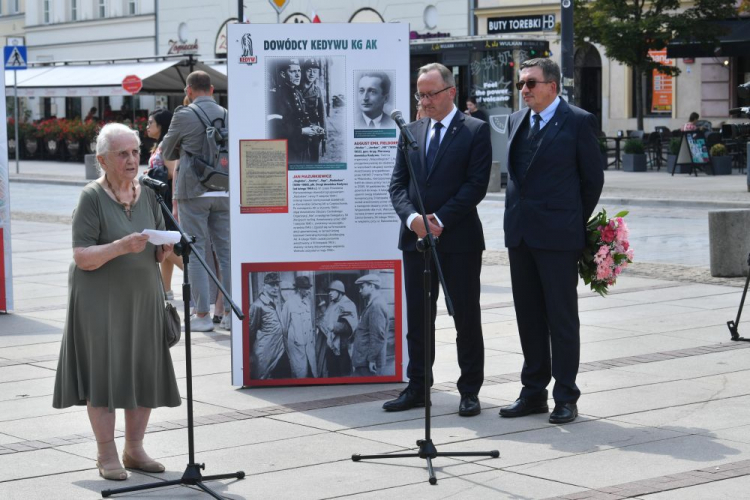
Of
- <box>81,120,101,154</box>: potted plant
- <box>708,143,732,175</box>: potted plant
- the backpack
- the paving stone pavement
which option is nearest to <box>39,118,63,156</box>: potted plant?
<box>81,120,101,154</box>: potted plant

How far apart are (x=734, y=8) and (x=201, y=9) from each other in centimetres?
2696

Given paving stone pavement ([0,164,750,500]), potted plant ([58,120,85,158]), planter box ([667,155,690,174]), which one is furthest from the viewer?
potted plant ([58,120,85,158])

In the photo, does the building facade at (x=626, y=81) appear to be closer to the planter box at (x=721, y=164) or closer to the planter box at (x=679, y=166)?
the planter box at (x=679, y=166)

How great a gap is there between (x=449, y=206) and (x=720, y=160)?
23.3 m

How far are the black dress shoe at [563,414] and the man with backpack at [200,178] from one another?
3732 millimetres

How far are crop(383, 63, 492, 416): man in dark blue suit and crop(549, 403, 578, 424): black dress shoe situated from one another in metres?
0.48

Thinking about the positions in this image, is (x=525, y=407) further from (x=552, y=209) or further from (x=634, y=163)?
(x=634, y=163)

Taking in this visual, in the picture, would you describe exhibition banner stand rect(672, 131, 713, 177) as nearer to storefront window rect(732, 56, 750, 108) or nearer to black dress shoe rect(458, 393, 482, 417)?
storefront window rect(732, 56, 750, 108)

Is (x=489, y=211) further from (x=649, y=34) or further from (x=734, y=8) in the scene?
(x=734, y=8)

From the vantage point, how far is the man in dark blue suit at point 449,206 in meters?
7.23

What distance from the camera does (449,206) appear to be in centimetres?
Result: 713

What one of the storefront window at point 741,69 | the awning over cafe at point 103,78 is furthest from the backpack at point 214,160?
the storefront window at point 741,69

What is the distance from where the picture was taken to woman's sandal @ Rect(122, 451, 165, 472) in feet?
20.2

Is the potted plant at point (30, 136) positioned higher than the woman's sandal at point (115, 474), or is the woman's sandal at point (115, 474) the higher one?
the potted plant at point (30, 136)
